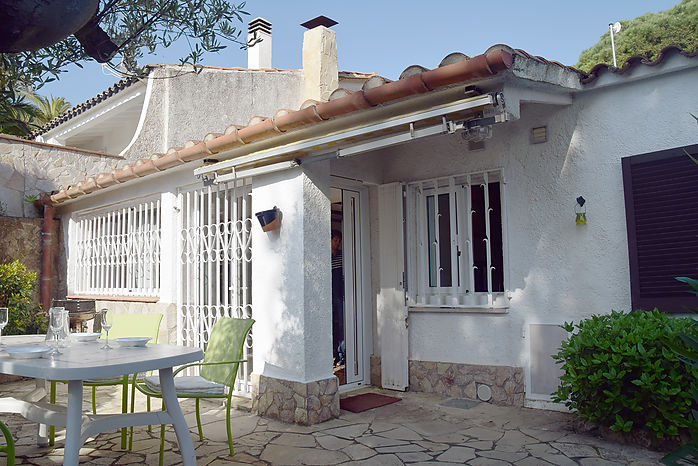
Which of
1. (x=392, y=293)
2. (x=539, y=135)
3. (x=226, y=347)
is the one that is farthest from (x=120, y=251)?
(x=539, y=135)

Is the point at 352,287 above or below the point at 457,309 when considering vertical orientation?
above

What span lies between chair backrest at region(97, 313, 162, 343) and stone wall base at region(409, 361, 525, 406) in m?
2.97

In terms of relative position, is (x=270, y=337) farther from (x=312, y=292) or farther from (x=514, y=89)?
(x=514, y=89)

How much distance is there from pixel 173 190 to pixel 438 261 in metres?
3.55

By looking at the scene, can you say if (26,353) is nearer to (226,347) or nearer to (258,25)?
(226,347)

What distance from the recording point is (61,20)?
1953 mm

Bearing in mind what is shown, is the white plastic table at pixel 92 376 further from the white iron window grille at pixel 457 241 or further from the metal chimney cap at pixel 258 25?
the metal chimney cap at pixel 258 25

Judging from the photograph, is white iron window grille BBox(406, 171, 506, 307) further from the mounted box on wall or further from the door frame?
the mounted box on wall

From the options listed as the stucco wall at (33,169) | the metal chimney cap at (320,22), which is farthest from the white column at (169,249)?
the metal chimney cap at (320,22)

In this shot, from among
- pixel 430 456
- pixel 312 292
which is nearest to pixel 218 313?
pixel 312 292

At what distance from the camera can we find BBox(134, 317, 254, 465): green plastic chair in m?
4.27

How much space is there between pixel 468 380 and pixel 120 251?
5.54 metres

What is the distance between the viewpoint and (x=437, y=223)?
637cm

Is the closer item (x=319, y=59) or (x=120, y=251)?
(x=120, y=251)
